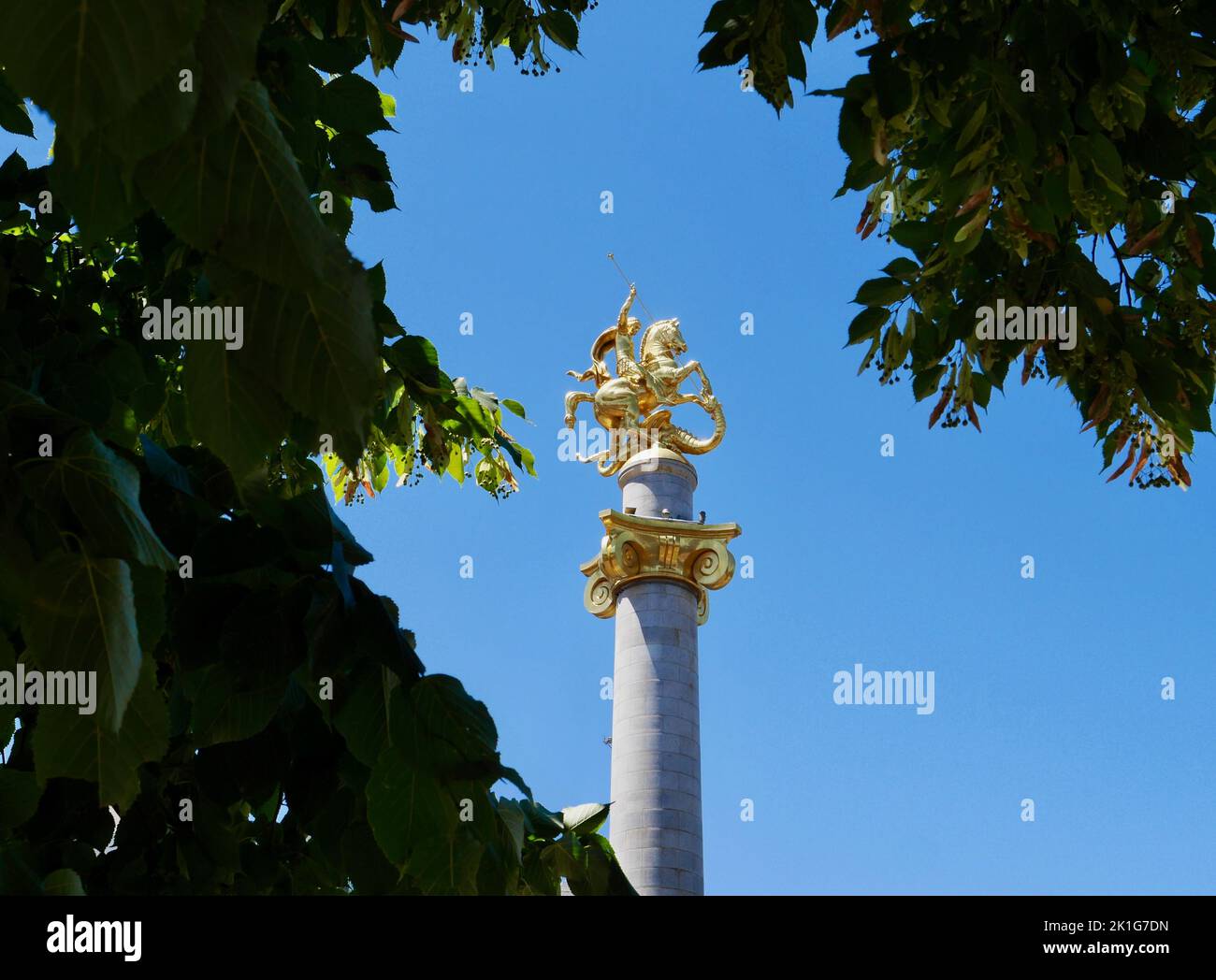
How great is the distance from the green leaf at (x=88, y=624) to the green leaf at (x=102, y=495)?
0.15 feet

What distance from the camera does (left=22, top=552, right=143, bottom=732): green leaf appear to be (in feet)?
3.82

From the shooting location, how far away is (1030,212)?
4.23m

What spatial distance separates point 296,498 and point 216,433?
1.74m

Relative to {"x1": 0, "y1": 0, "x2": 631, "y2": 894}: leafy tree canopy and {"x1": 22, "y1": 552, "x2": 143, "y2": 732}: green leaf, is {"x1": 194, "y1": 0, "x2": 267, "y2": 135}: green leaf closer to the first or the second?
{"x1": 0, "y1": 0, "x2": 631, "y2": 894}: leafy tree canopy

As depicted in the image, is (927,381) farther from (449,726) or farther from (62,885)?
(62,885)

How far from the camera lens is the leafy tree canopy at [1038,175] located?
3.94m

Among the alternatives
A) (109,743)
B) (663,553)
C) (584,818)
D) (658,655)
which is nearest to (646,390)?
(663,553)

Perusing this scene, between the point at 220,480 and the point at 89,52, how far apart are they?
7.99ft

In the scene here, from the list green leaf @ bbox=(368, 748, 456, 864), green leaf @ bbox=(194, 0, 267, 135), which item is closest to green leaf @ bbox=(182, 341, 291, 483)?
green leaf @ bbox=(194, 0, 267, 135)

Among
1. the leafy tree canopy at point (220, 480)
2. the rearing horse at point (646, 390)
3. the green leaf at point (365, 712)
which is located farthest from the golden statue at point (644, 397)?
the green leaf at point (365, 712)

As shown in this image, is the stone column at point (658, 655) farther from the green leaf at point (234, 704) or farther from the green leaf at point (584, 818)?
the green leaf at point (234, 704)

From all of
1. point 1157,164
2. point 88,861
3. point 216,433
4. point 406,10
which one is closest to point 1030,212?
point 1157,164
